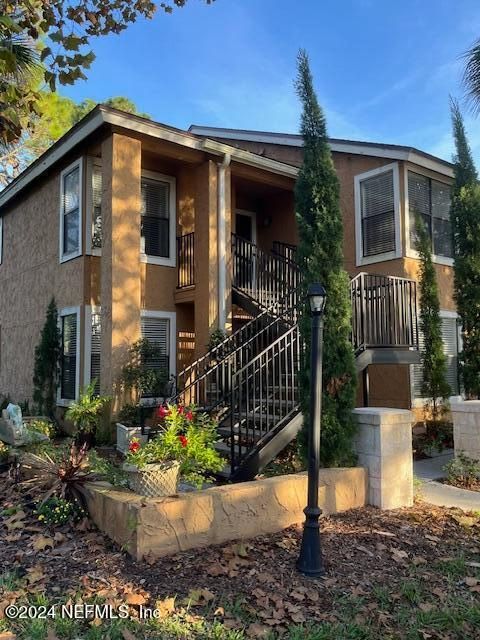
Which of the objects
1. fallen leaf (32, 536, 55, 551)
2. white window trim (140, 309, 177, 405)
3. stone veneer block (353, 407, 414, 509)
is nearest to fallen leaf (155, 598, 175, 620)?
fallen leaf (32, 536, 55, 551)

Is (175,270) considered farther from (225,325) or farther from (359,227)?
(359,227)

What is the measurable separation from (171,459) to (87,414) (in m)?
4.07

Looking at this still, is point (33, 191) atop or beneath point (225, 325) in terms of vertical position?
atop

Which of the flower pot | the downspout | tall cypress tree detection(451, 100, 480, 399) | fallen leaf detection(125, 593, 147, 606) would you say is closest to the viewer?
fallen leaf detection(125, 593, 147, 606)

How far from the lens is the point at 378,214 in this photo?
1072cm

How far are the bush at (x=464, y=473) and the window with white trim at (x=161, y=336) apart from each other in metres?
5.23

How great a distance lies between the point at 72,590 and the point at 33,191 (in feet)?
36.1

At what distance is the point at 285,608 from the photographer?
334 cm

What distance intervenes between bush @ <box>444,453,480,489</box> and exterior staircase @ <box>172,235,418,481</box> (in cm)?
173

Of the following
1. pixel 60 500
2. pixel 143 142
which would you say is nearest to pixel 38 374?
pixel 143 142

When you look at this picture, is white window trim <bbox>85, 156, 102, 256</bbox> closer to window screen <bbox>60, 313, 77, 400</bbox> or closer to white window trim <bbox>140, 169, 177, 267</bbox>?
white window trim <bbox>140, 169, 177, 267</bbox>

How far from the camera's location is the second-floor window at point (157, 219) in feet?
34.2

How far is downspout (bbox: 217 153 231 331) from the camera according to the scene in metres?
9.97

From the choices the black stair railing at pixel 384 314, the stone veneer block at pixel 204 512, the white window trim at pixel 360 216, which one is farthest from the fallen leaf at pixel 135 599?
the white window trim at pixel 360 216
